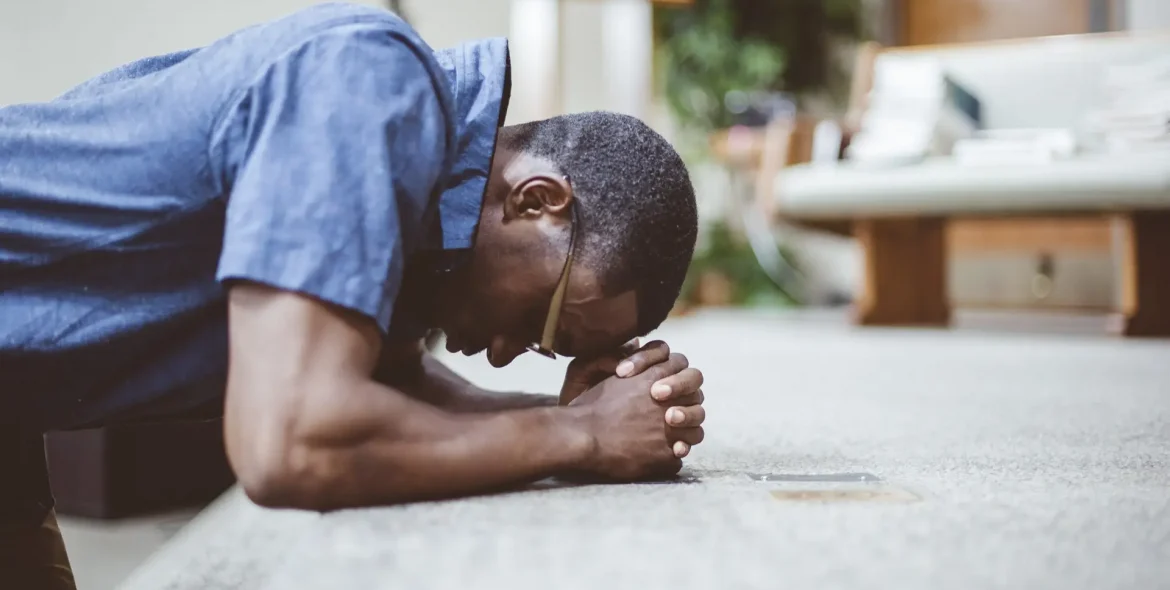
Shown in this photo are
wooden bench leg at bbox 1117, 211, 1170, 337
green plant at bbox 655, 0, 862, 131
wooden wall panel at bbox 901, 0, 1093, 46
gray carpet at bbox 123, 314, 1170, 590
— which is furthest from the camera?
green plant at bbox 655, 0, 862, 131

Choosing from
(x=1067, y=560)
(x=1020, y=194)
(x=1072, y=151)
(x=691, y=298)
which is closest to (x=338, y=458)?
(x=1067, y=560)

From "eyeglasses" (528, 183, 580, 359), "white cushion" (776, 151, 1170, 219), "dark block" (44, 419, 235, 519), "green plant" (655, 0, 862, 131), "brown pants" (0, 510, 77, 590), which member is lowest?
"dark block" (44, 419, 235, 519)

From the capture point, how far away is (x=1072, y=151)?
10.0 ft

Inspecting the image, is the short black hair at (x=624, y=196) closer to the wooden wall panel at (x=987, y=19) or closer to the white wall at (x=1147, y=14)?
the white wall at (x=1147, y=14)

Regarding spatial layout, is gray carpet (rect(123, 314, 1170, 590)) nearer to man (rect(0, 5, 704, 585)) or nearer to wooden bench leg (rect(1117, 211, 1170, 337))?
man (rect(0, 5, 704, 585))

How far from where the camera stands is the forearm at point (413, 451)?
69cm

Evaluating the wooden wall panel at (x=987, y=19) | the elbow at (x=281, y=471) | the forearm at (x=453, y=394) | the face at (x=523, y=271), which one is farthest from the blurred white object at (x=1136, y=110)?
the elbow at (x=281, y=471)

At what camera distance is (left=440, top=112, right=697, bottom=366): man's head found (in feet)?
2.79

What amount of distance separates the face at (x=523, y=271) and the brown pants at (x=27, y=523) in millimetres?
509

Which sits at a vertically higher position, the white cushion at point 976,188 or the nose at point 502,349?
the nose at point 502,349

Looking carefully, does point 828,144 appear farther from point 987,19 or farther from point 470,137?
point 470,137

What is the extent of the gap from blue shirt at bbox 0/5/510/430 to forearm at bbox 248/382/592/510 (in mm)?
72

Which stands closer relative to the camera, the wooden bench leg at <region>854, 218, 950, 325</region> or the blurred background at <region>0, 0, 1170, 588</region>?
the blurred background at <region>0, 0, 1170, 588</region>

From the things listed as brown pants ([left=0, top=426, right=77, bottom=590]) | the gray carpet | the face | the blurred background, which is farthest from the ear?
the blurred background
